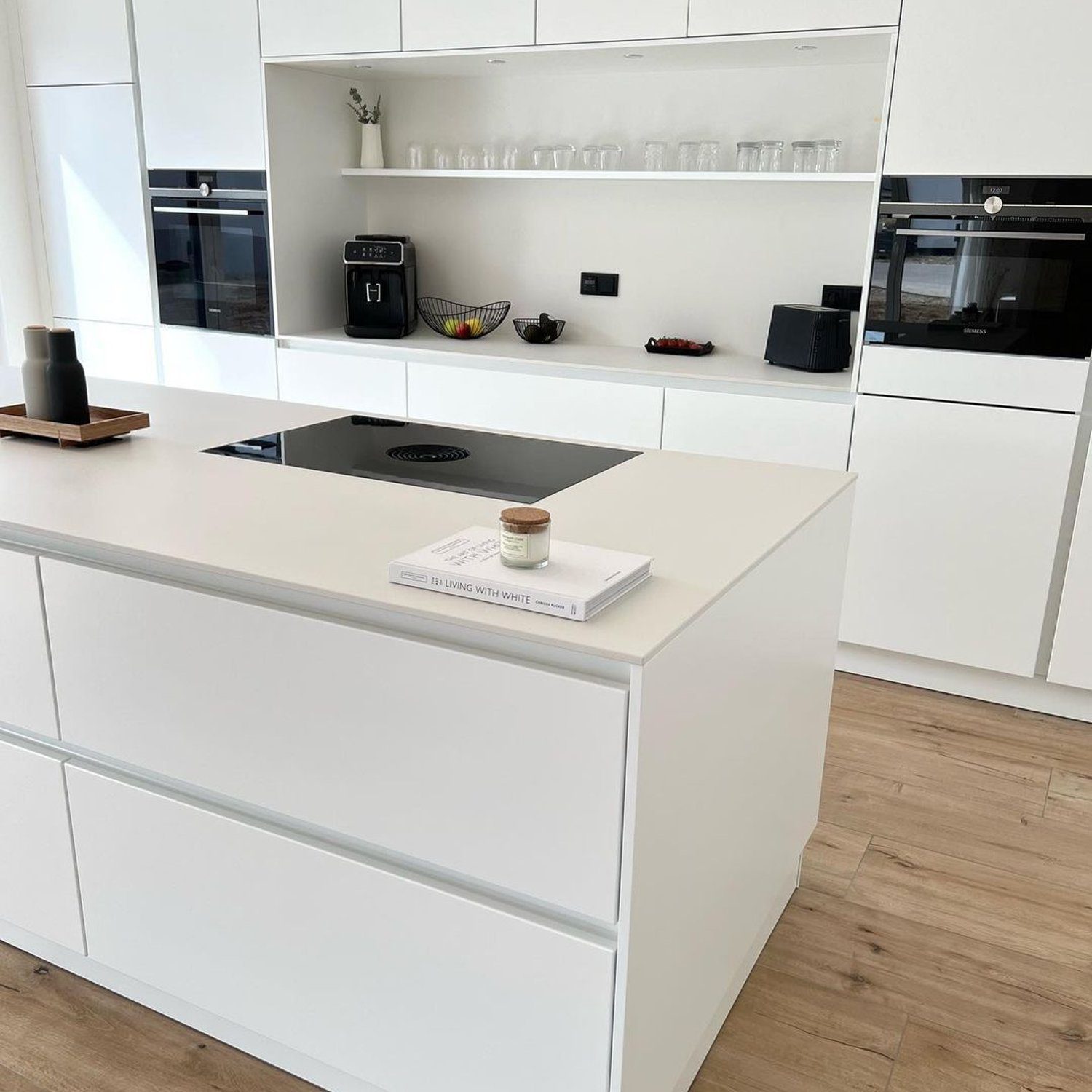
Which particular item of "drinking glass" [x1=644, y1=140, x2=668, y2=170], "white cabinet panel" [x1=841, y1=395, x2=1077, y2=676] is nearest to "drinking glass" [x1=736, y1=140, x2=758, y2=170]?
"drinking glass" [x1=644, y1=140, x2=668, y2=170]

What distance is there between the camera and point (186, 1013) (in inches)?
72.9

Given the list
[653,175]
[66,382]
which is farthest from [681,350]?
[66,382]

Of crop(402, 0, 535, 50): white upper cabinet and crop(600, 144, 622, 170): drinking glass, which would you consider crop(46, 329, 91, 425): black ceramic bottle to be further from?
crop(600, 144, 622, 170): drinking glass

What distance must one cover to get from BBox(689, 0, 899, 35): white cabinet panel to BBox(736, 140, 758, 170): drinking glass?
0.41m

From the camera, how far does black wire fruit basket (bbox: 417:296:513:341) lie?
13.5 ft

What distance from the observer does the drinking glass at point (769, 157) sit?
134 inches

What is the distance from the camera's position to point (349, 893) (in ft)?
4.93

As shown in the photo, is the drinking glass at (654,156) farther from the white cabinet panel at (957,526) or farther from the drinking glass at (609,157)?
the white cabinet panel at (957,526)

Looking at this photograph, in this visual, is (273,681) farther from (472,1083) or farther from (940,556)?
(940,556)

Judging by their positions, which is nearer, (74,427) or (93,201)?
(74,427)

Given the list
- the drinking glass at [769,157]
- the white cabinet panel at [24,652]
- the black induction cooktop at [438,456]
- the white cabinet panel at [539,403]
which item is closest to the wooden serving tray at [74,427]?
the black induction cooktop at [438,456]

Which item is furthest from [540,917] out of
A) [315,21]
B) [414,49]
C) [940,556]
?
[315,21]

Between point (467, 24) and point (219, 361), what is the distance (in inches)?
65.0

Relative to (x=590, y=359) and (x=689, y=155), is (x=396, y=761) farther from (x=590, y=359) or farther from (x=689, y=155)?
(x=689, y=155)
